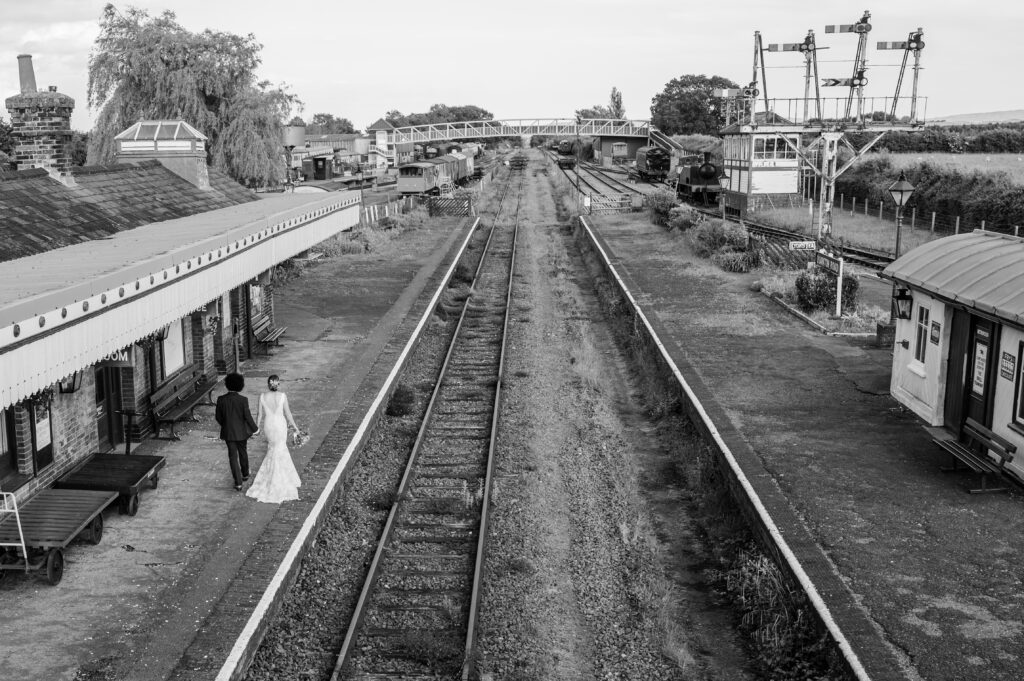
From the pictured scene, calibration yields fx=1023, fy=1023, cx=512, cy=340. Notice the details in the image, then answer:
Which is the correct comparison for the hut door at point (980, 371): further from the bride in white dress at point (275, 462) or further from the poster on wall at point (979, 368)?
the bride in white dress at point (275, 462)

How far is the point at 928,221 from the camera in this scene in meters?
37.2

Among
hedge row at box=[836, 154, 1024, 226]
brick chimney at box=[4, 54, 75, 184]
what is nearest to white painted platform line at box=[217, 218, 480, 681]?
brick chimney at box=[4, 54, 75, 184]

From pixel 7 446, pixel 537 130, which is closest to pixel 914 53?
pixel 7 446

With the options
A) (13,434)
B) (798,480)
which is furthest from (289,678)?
(798,480)

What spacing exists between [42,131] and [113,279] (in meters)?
7.00

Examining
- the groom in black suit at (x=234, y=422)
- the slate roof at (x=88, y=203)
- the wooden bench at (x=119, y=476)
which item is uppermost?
the slate roof at (x=88, y=203)

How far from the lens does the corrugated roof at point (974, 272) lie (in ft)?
35.5

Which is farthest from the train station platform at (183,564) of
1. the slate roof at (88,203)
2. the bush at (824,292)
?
the bush at (824,292)

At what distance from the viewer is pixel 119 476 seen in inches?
417

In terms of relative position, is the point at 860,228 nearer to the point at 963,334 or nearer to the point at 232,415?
the point at 963,334

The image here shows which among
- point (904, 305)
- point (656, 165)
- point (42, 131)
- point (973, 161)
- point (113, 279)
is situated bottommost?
point (904, 305)

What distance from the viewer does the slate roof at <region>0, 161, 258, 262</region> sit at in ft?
41.5

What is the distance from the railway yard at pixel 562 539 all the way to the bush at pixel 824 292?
234 centimetres

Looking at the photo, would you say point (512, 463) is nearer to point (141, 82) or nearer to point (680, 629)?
point (680, 629)
